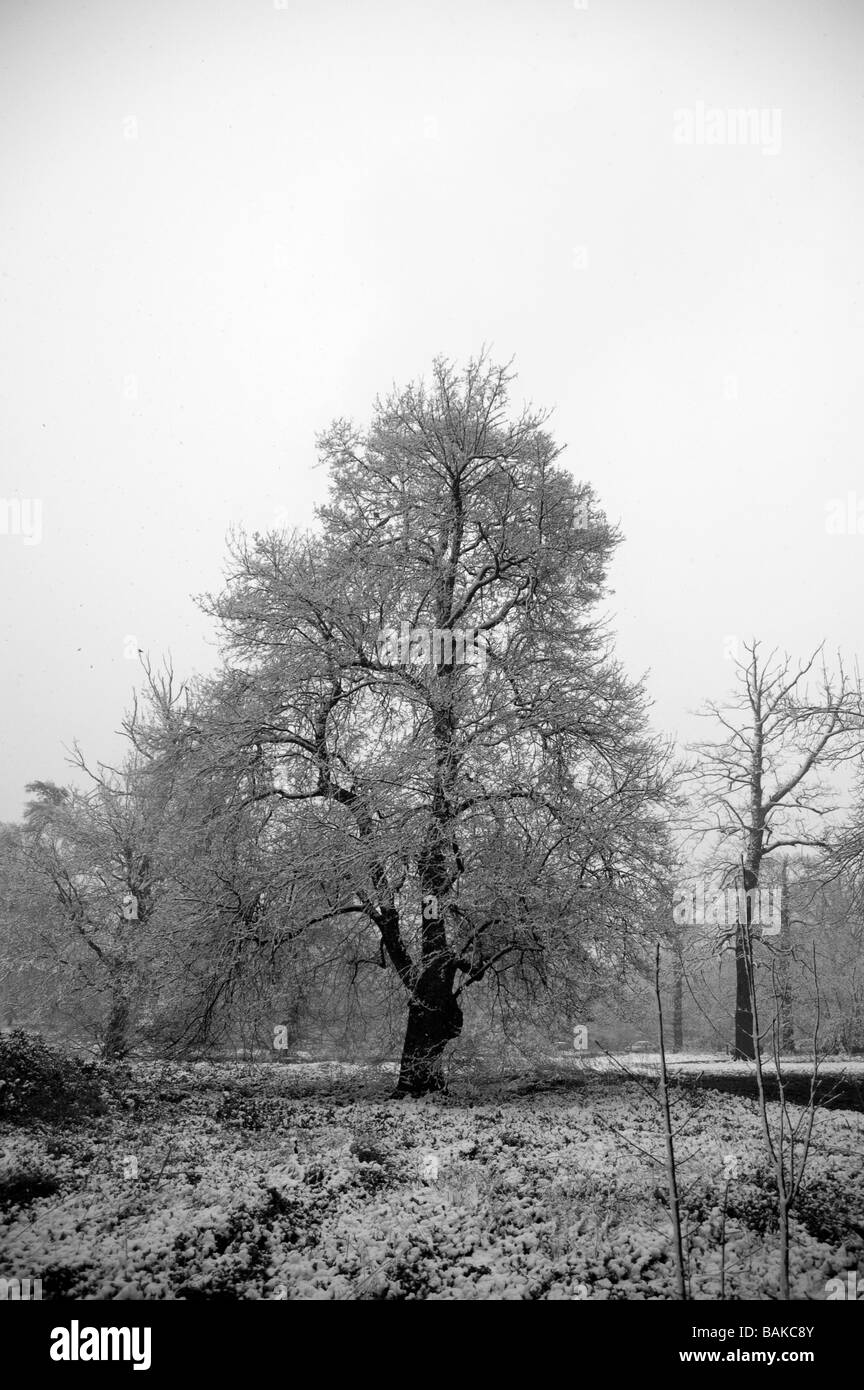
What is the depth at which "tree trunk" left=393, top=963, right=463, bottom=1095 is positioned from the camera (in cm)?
943

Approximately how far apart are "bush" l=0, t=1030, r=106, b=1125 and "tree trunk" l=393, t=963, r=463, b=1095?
13.4ft

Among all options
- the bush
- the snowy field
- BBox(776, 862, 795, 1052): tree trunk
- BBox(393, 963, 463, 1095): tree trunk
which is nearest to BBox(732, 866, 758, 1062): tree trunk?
BBox(776, 862, 795, 1052): tree trunk

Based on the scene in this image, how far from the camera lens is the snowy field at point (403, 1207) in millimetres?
4207

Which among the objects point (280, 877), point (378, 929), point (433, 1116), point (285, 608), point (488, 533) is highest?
point (488, 533)

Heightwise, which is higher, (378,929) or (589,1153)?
(378,929)

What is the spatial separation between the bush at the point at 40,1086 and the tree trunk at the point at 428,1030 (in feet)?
13.4

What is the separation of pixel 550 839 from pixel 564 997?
86.8 inches

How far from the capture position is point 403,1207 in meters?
5.43

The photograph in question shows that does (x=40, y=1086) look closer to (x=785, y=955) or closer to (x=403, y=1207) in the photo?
(x=403, y=1207)

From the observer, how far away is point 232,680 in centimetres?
1012

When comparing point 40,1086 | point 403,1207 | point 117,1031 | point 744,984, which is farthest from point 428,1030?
point 744,984

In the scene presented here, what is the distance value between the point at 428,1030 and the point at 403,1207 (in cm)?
417
